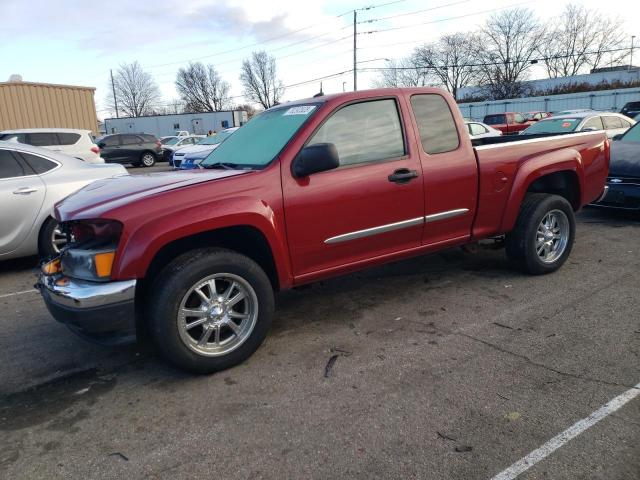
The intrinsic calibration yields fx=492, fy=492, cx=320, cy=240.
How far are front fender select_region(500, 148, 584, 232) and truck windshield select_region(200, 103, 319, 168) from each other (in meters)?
2.10

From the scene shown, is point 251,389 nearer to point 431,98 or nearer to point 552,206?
point 431,98

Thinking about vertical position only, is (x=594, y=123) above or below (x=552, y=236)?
above

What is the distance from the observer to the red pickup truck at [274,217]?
304cm

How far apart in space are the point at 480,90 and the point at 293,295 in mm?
61497

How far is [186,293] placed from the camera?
10.2 feet

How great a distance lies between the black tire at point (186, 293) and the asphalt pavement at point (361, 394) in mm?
144

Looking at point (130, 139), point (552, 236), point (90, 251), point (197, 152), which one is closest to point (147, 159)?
point (130, 139)

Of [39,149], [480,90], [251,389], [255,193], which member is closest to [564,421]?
[251,389]

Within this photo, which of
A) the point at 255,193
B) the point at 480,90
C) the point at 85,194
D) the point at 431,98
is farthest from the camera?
the point at 480,90

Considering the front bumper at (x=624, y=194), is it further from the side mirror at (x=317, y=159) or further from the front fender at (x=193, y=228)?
the front fender at (x=193, y=228)

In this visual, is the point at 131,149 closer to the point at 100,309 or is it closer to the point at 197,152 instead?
the point at 197,152

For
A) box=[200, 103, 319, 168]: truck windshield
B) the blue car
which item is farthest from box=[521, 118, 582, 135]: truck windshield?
box=[200, 103, 319, 168]: truck windshield

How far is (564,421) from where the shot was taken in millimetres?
2611

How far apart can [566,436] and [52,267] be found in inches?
132
